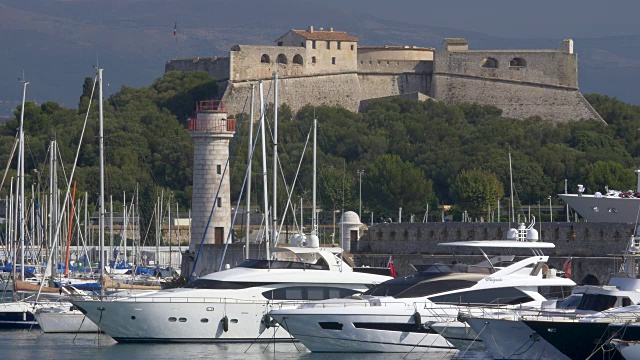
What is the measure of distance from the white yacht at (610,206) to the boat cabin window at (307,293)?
13.1 metres

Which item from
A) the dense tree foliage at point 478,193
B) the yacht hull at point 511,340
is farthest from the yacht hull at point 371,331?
the dense tree foliage at point 478,193

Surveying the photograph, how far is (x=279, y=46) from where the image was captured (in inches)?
3297

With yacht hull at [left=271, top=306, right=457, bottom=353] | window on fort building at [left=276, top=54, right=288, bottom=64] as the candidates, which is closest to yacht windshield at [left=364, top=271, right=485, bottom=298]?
yacht hull at [left=271, top=306, right=457, bottom=353]

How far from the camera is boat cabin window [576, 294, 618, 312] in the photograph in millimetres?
22656

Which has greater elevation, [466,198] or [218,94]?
[218,94]

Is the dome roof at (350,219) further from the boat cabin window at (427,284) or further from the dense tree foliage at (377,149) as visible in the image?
the dense tree foliage at (377,149)

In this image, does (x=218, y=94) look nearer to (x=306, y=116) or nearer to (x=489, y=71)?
(x=306, y=116)

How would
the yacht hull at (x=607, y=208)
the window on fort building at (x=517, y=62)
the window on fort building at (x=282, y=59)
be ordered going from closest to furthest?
the yacht hull at (x=607, y=208)
the window on fort building at (x=282, y=59)
the window on fort building at (x=517, y=62)

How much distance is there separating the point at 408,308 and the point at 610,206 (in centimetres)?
1682

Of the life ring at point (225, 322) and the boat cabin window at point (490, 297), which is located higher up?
the boat cabin window at point (490, 297)

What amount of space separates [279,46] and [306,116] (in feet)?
14.9

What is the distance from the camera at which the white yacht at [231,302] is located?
1093 inches

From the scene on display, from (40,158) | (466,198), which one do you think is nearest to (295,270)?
(466,198)

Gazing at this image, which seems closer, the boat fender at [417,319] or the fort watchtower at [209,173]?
the boat fender at [417,319]
